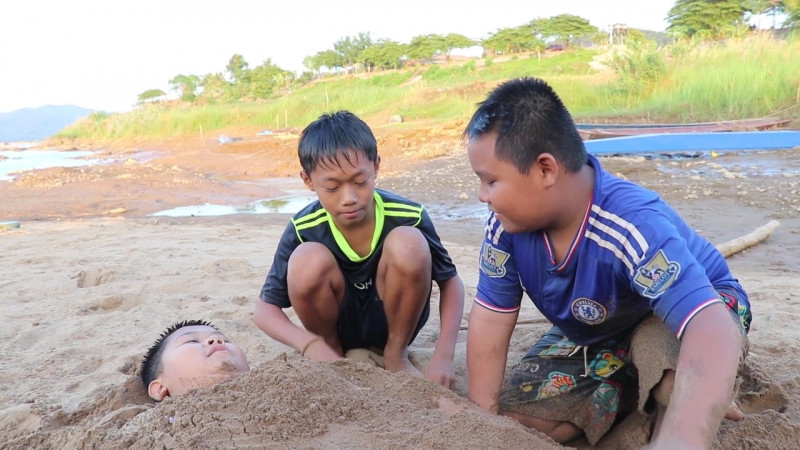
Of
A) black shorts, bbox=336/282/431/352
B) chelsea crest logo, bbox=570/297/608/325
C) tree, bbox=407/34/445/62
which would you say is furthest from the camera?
tree, bbox=407/34/445/62

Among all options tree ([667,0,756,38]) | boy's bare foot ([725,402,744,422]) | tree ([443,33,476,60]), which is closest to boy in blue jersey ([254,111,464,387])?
boy's bare foot ([725,402,744,422])

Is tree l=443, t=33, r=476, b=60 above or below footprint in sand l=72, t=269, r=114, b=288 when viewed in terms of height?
above

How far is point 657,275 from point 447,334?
973mm

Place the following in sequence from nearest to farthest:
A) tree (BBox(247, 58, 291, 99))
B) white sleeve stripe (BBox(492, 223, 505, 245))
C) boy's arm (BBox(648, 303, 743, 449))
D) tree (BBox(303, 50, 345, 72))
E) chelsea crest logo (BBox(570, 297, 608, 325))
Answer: boy's arm (BBox(648, 303, 743, 449))
chelsea crest logo (BBox(570, 297, 608, 325))
white sleeve stripe (BBox(492, 223, 505, 245))
tree (BBox(247, 58, 291, 99))
tree (BBox(303, 50, 345, 72))

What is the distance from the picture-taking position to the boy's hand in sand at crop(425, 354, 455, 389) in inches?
83.3

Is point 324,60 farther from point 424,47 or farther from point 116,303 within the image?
point 116,303

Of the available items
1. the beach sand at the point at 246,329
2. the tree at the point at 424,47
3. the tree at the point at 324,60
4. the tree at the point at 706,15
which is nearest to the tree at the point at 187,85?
the tree at the point at 324,60

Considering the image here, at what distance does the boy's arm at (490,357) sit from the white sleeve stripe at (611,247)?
40 cm

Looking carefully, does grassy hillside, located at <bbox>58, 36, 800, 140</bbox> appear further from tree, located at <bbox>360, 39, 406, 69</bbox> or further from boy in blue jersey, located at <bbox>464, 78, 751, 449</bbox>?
tree, located at <bbox>360, 39, 406, 69</bbox>

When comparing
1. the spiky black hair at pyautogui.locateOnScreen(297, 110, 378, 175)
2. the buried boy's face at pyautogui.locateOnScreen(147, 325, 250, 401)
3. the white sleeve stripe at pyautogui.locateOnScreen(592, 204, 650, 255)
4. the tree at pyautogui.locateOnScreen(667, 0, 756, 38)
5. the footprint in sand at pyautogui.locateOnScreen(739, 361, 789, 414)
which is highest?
the tree at pyautogui.locateOnScreen(667, 0, 756, 38)

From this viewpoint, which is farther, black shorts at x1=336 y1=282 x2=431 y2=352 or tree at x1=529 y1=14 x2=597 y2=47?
tree at x1=529 y1=14 x2=597 y2=47

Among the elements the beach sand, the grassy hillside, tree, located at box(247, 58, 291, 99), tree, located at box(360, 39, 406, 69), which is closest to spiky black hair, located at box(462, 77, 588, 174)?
the beach sand

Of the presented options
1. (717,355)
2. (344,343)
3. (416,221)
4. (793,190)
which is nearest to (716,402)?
(717,355)

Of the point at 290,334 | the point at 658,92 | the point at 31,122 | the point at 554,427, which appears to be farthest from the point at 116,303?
the point at 31,122
